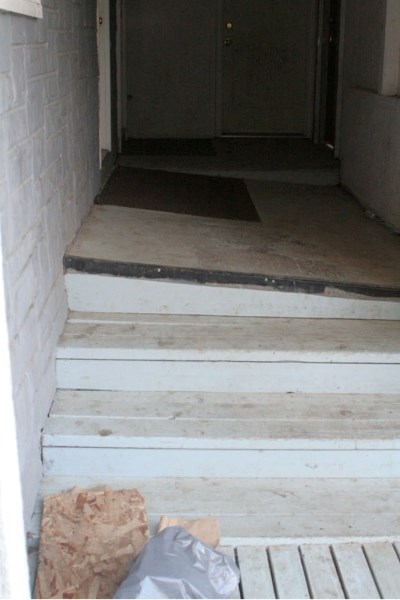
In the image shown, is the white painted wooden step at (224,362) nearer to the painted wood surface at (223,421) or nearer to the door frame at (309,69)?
the painted wood surface at (223,421)

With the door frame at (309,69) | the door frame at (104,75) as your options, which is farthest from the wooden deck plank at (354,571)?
the door frame at (309,69)

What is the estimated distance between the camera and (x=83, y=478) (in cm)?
288

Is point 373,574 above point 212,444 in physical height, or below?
below

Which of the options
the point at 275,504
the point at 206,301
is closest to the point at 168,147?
the point at 206,301

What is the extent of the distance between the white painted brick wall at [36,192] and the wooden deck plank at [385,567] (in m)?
1.13

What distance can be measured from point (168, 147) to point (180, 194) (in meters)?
2.52

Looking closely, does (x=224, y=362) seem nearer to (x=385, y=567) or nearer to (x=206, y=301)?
(x=206, y=301)

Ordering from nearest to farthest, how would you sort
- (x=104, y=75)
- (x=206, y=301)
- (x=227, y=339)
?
(x=227, y=339)
(x=206, y=301)
(x=104, y=75)

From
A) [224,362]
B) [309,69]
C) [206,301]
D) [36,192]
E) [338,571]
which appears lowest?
[338,571]

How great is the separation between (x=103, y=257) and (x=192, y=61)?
223 inches

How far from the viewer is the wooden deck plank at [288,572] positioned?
7.89 ft

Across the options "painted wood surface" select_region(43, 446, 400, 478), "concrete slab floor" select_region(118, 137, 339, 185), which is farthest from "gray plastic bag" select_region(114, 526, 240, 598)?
"concrete slab floor" select_region(118, 137, 339, 185)

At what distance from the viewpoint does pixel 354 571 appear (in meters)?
2.50

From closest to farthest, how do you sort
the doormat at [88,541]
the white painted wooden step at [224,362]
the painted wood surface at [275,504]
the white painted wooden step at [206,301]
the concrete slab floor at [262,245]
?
the doormat at [88,541]
the painted wood surface at [275,504]
the white painted wooden step at [224,362]
the white painted wooden step at [206,301]
the concrete slab floor at [262,245]
